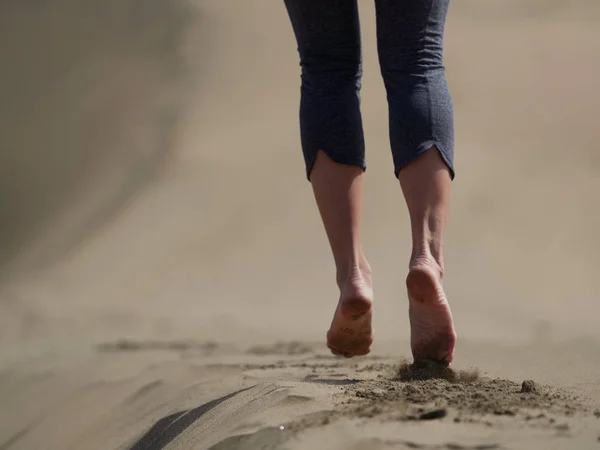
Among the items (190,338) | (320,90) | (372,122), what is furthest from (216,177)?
(320,90)

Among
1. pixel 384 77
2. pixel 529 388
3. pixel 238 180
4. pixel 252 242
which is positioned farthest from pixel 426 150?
pixel 238 180

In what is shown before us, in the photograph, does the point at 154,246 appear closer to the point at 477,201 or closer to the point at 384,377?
the point at 477,201

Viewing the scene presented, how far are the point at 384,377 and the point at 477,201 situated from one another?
61.7 inches

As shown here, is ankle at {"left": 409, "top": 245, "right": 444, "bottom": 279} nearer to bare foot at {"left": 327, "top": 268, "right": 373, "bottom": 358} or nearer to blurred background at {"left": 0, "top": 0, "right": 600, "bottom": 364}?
bare foot at {"left": 327, "top": 268, "right": 373, "bottom": 358}

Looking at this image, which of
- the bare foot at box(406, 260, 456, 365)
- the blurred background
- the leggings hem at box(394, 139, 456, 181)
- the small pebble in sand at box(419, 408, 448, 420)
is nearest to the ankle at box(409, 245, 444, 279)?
the bare foot at box(406, 260, 456, 365)

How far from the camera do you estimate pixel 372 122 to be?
3643 mm

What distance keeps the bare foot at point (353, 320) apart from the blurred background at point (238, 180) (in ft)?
2.94

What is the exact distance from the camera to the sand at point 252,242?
4.64 ft

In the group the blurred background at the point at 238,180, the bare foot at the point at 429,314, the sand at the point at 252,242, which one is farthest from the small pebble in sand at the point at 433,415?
the blurred background at the point at 238,180

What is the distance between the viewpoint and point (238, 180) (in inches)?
137

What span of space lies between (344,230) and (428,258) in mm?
176

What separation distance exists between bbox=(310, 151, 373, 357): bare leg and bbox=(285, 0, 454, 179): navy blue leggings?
24mm

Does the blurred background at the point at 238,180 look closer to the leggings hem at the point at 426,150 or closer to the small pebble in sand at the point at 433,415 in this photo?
the leggings hem at the point at 426,150

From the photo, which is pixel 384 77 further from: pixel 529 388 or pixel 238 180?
pixel 238 180
